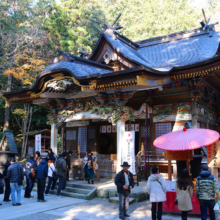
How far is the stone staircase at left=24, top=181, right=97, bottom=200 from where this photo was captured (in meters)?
8.82

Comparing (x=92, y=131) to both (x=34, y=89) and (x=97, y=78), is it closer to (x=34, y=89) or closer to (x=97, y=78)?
(x=34, y=89)

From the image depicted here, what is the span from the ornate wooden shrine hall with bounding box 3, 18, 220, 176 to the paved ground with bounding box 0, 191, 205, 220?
88.3 inches

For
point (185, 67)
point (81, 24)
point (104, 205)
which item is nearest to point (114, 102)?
point (185, 67)

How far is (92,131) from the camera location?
13.8 meters

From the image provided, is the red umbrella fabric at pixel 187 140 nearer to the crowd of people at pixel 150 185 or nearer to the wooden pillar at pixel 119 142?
the crowd of people at pixel 150 185

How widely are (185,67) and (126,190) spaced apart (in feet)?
16.5

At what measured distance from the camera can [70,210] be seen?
7410 millimetres

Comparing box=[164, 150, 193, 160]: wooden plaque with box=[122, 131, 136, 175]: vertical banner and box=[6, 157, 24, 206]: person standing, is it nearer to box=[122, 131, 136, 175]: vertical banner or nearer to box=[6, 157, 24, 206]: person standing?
box=[122, 131, 136, 175]: vertical banner

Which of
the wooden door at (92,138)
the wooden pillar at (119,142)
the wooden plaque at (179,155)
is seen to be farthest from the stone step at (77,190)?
the wooden door at (92,138)

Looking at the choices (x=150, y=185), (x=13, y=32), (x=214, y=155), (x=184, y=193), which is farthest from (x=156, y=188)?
(x=13, y=32)

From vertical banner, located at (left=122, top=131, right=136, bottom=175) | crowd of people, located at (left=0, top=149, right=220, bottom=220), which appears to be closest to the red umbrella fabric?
crowd of people, located at (left=0, top=149, right=220, bottom=220)

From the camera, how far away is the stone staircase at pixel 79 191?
8.82m

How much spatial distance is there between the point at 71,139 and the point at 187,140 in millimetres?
9978

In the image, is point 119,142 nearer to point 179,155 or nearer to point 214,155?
point 179,155
